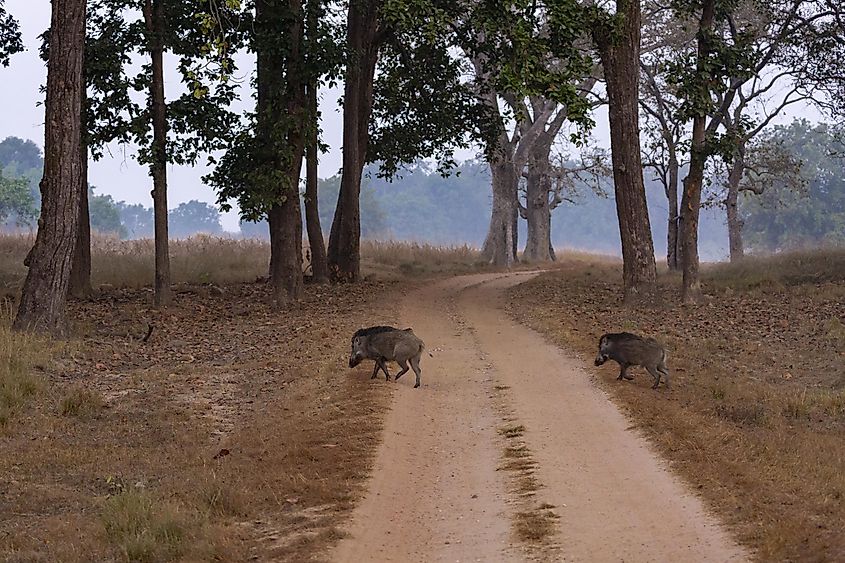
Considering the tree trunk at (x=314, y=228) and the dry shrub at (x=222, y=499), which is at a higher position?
the tree trunk at (x=314, y=228)

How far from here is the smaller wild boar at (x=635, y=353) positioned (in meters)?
14.2

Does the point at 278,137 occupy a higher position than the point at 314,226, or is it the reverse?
the point at 278,137

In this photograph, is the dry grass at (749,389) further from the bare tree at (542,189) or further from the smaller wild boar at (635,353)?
the bare tree at (542,189)

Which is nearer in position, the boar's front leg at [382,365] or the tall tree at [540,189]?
the boar's front leg at [382,365]

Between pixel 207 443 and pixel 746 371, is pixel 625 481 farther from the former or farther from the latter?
pixel 746 371

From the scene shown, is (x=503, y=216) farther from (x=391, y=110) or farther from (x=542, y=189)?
(x=391, y=110)

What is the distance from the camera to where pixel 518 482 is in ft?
32.5

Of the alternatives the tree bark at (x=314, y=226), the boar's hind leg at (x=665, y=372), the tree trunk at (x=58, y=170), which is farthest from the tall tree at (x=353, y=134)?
the boar's hind leg at (x=665, y=372)

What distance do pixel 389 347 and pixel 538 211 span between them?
3972 centimetres

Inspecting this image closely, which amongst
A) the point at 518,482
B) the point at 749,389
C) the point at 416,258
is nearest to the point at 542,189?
the point at 416,258

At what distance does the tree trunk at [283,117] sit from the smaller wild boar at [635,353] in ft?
35.7

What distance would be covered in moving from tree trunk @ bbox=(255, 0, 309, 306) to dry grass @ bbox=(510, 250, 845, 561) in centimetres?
545

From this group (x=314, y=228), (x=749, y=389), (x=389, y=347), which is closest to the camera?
(x=389, y=347)

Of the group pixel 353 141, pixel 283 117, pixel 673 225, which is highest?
pixel 353 141
